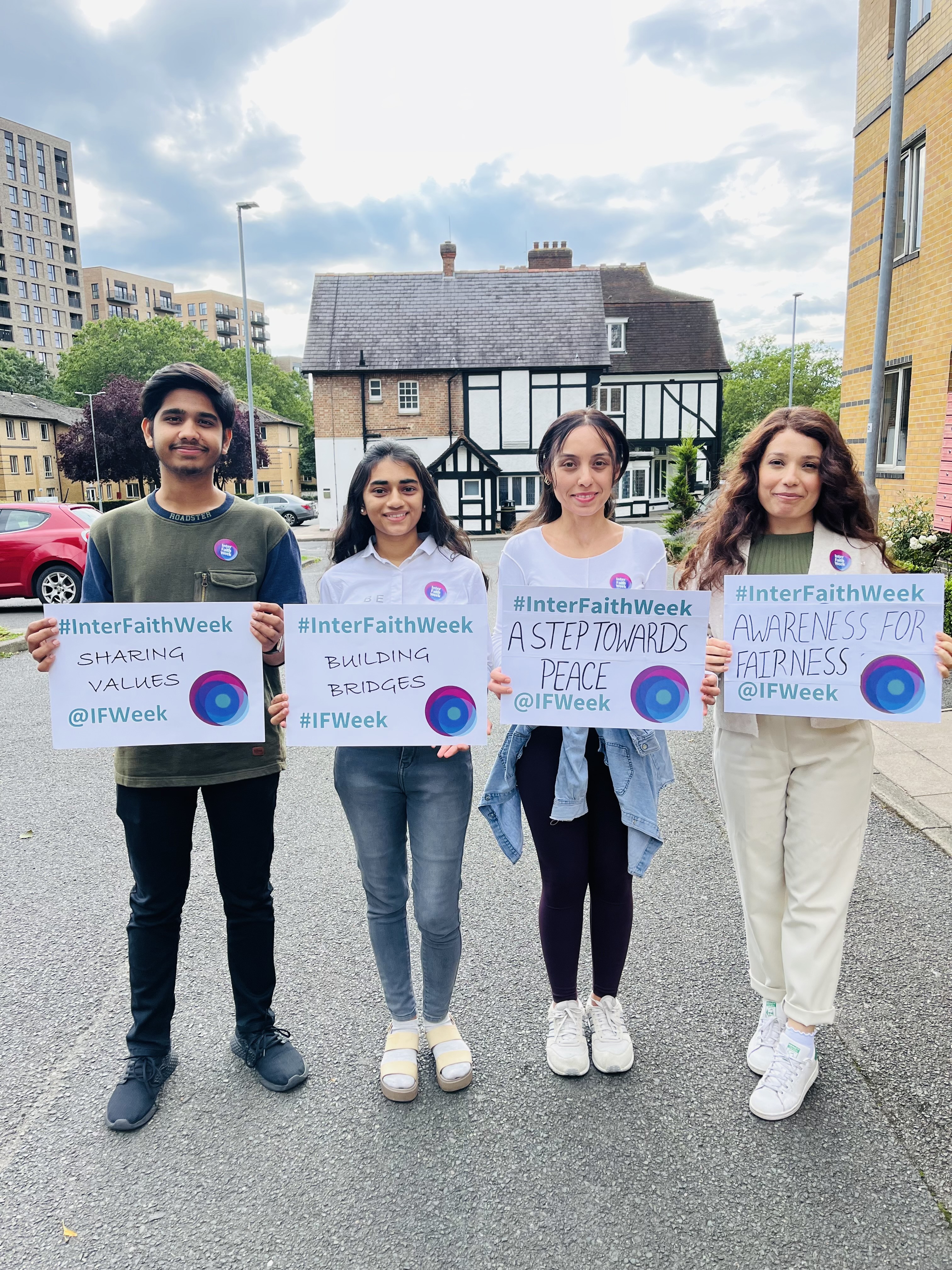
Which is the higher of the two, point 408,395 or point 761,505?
point 408,395

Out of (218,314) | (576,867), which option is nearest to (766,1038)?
(576,867)

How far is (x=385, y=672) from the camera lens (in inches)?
106

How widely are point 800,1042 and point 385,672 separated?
1734 millimetres

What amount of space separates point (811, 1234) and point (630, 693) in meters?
1.47

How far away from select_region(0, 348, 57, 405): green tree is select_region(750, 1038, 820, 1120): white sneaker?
76.2 m

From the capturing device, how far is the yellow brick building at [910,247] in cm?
1141

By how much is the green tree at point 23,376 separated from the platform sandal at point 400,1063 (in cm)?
7552

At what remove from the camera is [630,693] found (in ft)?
8.82

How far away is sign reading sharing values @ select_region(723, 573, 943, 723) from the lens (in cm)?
259

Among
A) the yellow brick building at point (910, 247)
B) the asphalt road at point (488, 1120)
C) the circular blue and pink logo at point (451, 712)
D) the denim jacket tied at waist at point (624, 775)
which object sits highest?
the yellow brick building at point (910, 247)

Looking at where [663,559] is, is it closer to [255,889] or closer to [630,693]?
[630,693]

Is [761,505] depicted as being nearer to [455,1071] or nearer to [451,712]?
[451,712]

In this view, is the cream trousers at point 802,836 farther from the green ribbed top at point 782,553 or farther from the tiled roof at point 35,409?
the tiled roof at point 35,409

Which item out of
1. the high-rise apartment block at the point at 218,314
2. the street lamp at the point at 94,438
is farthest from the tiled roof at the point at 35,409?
the high-rise apartment block at the point at 218,314
